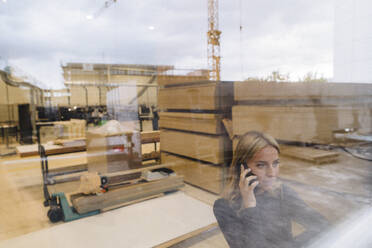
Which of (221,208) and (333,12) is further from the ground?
(333,12)

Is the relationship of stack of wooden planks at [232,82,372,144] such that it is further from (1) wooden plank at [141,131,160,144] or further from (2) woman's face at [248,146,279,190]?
(1) wooden plank at [141,131,160,144]

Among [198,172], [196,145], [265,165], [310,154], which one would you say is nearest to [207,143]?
[196,145]

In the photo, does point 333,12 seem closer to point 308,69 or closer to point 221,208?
point 308,69

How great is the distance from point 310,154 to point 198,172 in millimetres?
475

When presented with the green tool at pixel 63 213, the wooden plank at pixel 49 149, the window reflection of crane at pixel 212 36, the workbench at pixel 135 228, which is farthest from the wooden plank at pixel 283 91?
the green tool at pixel 63 213

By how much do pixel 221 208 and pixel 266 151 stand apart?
26cm

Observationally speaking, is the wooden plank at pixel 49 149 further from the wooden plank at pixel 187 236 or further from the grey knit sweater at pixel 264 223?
the grey knit sweater at pixel 264 223

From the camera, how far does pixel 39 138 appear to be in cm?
101

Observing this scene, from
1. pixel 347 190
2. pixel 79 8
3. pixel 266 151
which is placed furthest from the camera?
pixel 347 190

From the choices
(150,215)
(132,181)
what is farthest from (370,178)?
(132,181)

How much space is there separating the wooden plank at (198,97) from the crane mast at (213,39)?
62 millimetres

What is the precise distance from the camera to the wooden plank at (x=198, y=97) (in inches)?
33.7

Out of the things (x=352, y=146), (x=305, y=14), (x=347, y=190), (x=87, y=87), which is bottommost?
(x=347, y=190)

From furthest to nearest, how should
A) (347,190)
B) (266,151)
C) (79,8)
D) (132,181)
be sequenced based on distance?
(132,181) < (347,190) < (79,8) < (266,151)
